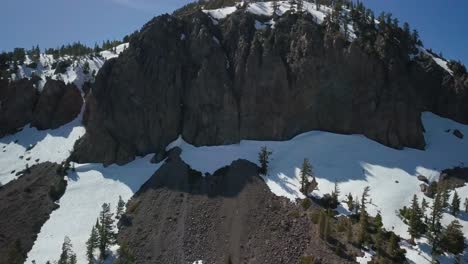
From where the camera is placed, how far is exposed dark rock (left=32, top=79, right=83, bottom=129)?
98.2m

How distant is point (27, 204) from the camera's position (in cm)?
6862

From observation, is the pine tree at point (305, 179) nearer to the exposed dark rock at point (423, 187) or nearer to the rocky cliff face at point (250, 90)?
the exposed dark rock at point (423, 187)

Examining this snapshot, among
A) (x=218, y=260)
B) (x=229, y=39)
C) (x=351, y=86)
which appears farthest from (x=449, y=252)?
(x=229, y=39)

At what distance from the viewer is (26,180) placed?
7712 cm

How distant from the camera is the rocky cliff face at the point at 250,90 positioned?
7844 cm

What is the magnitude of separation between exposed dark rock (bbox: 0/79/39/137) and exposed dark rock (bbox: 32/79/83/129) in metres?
3.85

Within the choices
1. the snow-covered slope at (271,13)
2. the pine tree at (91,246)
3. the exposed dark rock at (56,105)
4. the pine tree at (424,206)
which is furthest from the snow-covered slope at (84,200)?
the pine tree at (424,206)

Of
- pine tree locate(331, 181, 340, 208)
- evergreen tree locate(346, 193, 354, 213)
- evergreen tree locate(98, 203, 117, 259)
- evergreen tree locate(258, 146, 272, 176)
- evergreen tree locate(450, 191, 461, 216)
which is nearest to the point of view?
evergreen tree locate(450, 191, 461, 216)

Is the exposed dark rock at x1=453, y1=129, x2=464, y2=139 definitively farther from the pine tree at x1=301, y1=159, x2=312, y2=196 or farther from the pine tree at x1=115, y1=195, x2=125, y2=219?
the pine tree at x1=115, y1=195, x2=125, y2=219

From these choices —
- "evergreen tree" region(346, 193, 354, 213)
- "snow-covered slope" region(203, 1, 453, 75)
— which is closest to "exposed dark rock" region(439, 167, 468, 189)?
"evergreen tree" region(346, 193, 354, 213)

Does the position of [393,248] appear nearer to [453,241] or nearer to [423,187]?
[453,241]

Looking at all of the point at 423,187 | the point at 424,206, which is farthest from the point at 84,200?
the point at 423,187

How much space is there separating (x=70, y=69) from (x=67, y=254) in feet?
244

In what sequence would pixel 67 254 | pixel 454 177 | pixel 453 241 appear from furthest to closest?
pixel 454 177 → pixel 67 254 → pixel 453 241
